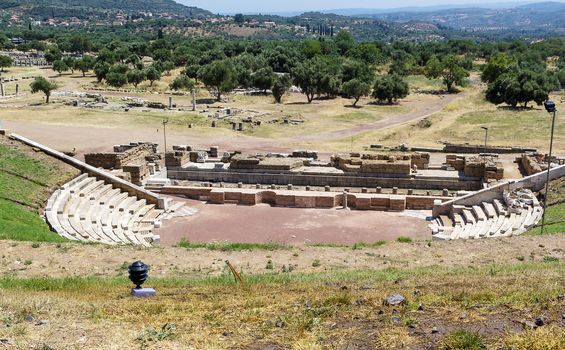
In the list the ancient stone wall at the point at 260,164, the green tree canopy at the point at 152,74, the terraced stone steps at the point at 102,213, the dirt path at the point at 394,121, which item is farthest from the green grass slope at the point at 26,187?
the green tree canopy at the point at 152,74

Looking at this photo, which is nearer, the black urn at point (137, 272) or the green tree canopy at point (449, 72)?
the black urn at point (137, 272)

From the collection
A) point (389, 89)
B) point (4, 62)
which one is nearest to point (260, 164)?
point (389, 89)

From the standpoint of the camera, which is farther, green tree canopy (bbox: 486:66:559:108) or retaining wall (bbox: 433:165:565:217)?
green tree canopy (bbox: 486:66:559:108)

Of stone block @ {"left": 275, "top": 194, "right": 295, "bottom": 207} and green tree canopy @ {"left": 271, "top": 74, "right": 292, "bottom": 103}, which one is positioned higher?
green tree canopy @ {"left": 271, "top": 74, "right": 292, "bottom": 103}

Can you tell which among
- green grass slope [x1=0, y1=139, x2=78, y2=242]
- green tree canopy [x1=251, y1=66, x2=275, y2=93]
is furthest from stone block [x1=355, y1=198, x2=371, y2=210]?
green tree canopy [x1=251, y1=66, x2=275, y2=93]

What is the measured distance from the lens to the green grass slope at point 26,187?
21.2 metres

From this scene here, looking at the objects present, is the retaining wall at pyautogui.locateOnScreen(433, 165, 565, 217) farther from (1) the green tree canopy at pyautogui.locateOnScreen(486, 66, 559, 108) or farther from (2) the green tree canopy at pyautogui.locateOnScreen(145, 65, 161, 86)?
(2) the green tree canopy at pyautogui.locateOnScreen(145, 65, 161, 86)

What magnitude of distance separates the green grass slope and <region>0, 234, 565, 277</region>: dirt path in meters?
2.32

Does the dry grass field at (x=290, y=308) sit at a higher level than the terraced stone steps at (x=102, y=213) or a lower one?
higher

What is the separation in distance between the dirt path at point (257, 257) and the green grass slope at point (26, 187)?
2.32 m

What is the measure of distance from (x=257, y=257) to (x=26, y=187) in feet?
47.1

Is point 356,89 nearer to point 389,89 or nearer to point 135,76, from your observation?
point 389,89

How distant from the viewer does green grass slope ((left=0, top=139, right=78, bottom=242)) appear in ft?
69.5

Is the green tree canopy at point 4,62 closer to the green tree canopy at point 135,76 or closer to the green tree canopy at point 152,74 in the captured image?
the green tree canopy at point 135,76
